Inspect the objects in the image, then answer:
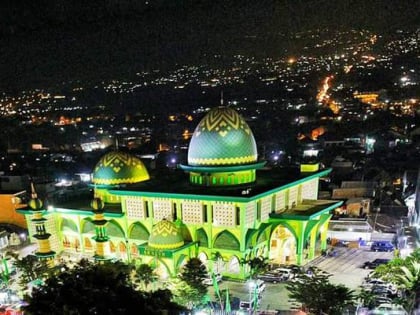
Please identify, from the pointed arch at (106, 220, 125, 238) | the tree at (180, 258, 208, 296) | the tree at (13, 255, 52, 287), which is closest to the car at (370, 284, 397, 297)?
the tree at (180, 258, 208, 296)

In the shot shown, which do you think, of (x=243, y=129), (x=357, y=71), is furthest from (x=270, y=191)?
(x=357, y=71)

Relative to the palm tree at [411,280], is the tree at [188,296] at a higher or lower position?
lower

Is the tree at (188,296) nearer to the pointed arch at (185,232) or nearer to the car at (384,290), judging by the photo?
the pointed arch at (185,232)

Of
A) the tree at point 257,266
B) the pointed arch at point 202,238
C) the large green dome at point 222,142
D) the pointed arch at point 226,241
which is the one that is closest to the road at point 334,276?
the tree at point 257,266

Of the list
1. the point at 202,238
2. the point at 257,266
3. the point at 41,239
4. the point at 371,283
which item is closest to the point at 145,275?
the point at 202,238

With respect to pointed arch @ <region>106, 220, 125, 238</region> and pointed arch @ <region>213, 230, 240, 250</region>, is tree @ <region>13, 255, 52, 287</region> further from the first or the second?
pointed arch @ <region>213, 230, 240, 250</region>

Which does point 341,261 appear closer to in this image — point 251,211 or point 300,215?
point 300,215

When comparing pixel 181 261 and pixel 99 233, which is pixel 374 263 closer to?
pixel 181 261
